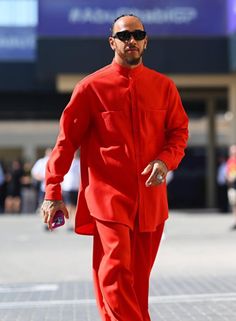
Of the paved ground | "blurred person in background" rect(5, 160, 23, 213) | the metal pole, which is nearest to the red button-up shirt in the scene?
the paved ground

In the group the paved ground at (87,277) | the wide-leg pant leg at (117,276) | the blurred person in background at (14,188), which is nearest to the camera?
the wide-leg pant leg at (117,276)

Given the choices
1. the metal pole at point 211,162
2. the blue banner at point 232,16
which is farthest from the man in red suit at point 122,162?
the metal pole at point 211,162

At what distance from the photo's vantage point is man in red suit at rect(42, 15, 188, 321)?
451cm

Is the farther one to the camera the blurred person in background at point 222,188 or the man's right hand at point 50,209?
the blurred person in background at point 222,188

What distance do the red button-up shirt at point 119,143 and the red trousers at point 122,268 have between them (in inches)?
3.2

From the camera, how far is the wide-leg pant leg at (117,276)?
4.43m

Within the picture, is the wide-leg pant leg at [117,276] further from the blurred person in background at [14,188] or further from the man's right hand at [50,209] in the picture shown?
the blurred person in background at [14,188]

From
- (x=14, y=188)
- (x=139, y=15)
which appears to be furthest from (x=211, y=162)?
(x=139, y=15)

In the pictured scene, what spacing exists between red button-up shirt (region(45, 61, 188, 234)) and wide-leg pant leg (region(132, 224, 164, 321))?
89mm

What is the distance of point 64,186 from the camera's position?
15312 millimetres

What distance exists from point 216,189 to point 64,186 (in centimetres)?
781

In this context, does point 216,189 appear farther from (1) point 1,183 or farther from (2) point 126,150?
(2) point 126,150

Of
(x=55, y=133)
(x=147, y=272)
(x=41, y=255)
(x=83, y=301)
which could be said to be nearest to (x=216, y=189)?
(x=55, y=133)

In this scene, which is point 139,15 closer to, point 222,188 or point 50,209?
point 222,188
